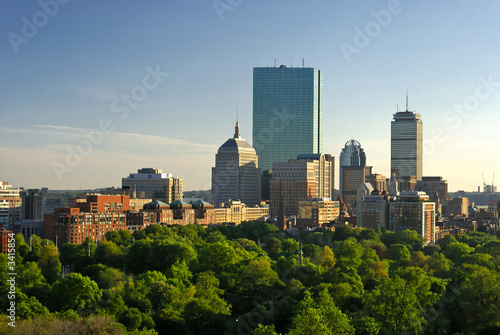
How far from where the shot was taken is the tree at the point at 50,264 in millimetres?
78000

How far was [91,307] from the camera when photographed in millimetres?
55875

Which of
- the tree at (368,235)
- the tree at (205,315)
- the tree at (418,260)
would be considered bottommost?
the tree at (205,315)

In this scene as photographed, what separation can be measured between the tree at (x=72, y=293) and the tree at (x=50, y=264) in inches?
607

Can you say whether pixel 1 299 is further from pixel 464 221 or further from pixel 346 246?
pixel 464 221

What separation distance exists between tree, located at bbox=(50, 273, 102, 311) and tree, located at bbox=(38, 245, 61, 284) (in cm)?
1542

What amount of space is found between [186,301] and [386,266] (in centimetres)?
2826

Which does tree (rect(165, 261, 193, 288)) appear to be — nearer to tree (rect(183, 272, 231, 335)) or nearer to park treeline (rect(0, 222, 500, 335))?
park treeline (rect(0, 222, 500, 335))

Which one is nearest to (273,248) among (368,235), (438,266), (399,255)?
(399,255)

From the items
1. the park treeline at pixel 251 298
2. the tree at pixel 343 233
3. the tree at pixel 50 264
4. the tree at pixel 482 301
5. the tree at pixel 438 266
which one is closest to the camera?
the park treeline at pixel 251 298

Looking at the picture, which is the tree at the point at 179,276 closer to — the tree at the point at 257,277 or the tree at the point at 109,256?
the tree at the point at 257,277

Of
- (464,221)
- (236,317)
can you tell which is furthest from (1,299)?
(464,221)

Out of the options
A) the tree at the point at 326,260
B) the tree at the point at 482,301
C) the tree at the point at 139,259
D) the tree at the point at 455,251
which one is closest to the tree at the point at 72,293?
the tree at the point at 139,259

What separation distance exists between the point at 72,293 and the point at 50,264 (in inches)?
998

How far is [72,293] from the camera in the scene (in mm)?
60312
